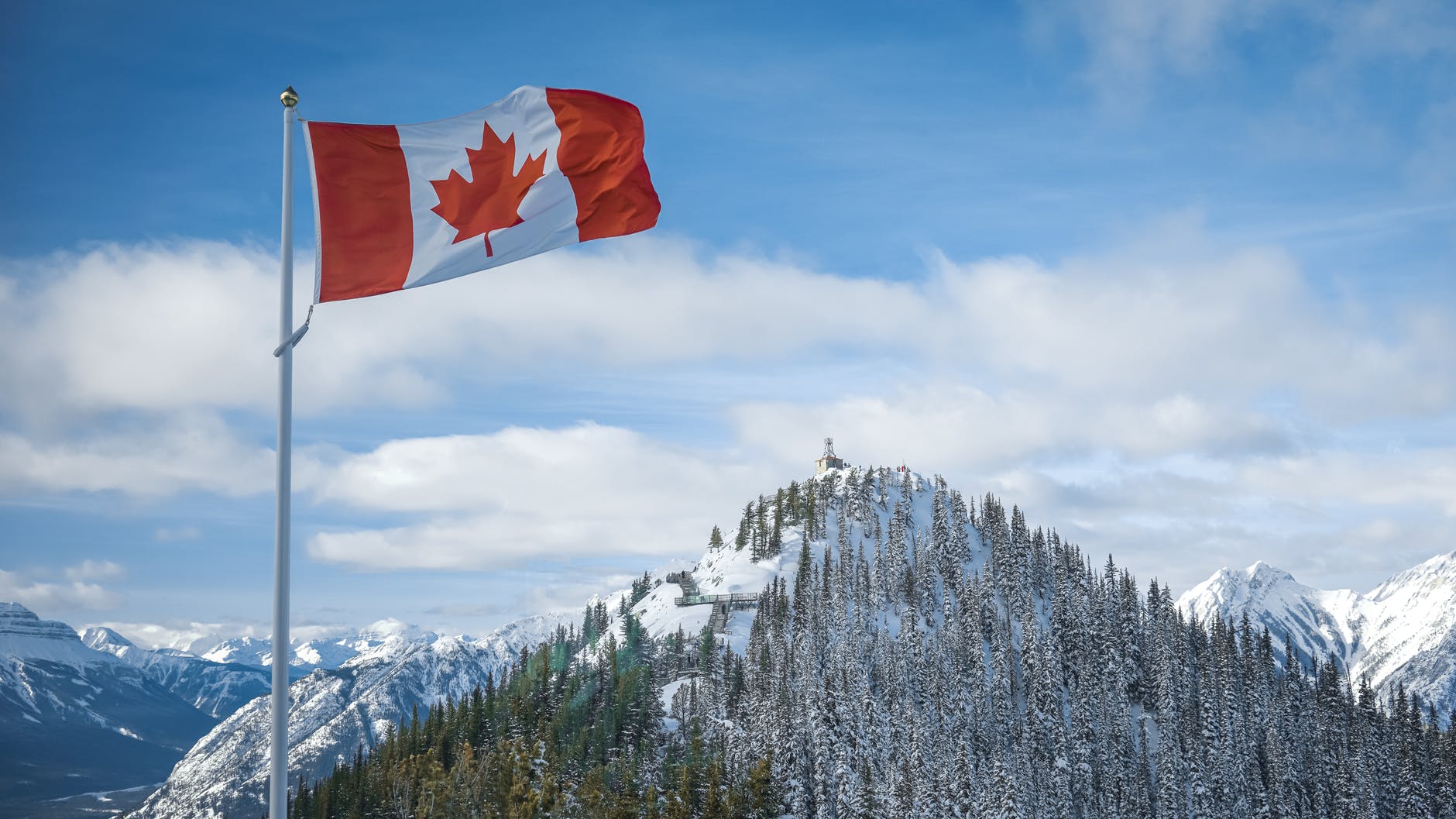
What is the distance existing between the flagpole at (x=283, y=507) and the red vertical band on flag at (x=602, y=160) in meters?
5.10

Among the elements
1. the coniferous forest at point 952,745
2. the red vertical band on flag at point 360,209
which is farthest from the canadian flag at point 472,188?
the coniferous forest at point 952,745

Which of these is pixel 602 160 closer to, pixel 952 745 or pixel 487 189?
pixel 487 189

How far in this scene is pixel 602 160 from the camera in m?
20.0

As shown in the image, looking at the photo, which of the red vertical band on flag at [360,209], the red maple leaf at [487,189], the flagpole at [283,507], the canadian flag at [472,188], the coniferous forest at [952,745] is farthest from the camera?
the coniferous forest at [952,745]

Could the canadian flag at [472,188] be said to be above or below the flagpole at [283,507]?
above

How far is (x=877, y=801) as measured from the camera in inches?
4651

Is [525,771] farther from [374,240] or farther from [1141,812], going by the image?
[1141,812]

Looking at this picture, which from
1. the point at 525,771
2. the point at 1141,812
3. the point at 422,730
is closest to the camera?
the point at 525,771

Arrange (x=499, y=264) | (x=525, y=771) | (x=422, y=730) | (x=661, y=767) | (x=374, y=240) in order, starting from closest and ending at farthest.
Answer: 1. (x=374, y=240)
2. (x=499, y=264)
3. (x=525, y=771)
4. (x=661, y=767)
5. (x=422, y=730)

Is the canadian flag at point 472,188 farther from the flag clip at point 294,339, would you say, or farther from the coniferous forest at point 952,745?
the coniferous forest at point 952,745

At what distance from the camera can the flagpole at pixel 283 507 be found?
572 inches

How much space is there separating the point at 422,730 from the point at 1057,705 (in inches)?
4169

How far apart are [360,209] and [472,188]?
6.68ft

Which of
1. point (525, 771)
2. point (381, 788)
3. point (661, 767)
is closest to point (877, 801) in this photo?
point (661, 767)
